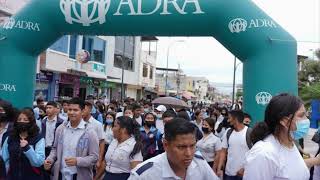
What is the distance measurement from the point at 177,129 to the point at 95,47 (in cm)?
2844

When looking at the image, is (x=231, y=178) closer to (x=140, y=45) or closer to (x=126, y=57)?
(x=126, y=57)

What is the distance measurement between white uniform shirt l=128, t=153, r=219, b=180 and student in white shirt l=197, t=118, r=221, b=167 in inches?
159

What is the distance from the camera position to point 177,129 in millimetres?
2482

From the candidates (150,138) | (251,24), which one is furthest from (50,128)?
(251,24)

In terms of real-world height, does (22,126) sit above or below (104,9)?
below

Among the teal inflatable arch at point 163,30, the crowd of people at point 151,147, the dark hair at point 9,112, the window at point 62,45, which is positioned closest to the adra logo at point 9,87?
the teal inflatable arch at point 163,30

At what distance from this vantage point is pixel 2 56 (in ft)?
27.2

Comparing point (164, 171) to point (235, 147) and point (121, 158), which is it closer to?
point (121, 158)

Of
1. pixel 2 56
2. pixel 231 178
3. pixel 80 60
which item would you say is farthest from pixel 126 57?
pixel 231 178

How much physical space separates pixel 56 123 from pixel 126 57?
1279 inches

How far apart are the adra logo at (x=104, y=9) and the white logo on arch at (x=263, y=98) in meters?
1.69

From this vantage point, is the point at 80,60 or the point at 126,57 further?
the point at 126,57

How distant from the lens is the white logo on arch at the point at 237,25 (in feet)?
22.3

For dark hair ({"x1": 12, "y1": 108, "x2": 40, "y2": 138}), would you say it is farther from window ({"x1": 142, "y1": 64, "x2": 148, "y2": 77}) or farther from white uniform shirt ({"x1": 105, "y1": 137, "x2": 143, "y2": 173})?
window ({"x1": 142, "y1": 64, "x2": 148, "y2": 77})
